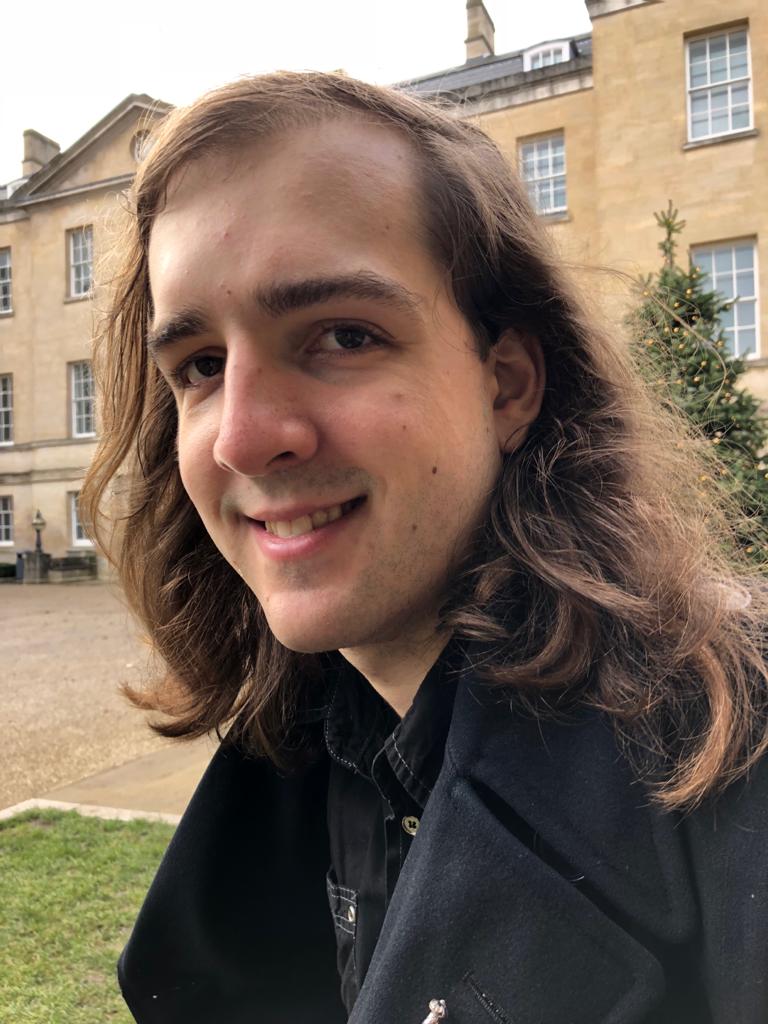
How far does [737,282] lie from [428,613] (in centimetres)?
1714

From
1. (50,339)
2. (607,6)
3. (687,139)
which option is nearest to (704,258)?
(687,139)

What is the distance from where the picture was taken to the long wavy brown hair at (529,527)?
1205 mm

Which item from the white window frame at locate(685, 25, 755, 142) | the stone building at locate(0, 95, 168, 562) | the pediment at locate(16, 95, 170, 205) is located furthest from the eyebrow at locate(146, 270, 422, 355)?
the pediment at locate(16, 95, 170, 205)

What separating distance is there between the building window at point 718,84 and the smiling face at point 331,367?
17.9 metres

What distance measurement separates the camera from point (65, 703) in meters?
7.47

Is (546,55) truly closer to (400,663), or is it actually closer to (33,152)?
(33,152)

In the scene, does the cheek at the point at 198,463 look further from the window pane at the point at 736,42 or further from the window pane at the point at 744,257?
the window pane at the point at 736,42

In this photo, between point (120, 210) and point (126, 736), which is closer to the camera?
point (120, 210)

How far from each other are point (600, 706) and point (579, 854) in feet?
0.64

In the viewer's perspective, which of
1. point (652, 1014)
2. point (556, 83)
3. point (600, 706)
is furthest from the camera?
point (556, 83)

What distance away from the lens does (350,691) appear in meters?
1.76

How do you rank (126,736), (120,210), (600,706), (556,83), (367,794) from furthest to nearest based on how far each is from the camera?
(556,83), (126,736), (120,210), (367,794), (600,706)

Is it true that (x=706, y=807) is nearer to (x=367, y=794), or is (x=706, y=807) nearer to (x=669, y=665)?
(x=669, y=665)

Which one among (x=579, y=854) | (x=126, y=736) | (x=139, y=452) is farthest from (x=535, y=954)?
(x=126, y=736)
